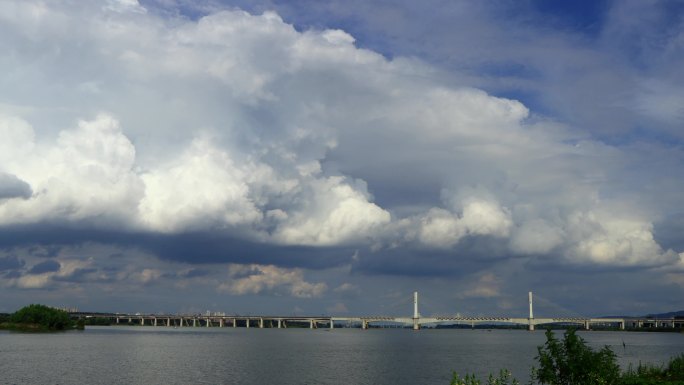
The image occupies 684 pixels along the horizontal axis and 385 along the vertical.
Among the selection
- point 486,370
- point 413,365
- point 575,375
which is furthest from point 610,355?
point 413,365

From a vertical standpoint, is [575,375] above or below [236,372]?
above

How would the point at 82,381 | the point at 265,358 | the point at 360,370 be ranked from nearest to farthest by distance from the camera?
the point at 82,381
the point at 360,370
the point at 265,358

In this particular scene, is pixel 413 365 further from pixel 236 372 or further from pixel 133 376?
pixel 133 376

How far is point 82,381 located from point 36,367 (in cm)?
2145

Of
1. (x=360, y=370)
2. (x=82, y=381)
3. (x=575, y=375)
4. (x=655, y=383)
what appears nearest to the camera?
(x=575, y=375)

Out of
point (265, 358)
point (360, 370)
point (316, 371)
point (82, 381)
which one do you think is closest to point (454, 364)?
point (360, 370)

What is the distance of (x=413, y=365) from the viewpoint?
109 meters

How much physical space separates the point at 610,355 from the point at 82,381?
64.1 metres

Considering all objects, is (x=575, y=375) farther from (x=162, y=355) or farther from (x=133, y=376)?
(x=162, y=355)

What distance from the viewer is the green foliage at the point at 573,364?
37.8 meters

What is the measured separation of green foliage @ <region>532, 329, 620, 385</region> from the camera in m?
37.8

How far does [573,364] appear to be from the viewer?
126 ft

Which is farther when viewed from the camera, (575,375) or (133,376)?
(133,376)

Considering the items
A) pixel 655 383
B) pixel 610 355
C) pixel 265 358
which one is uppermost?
pixel 610 355
